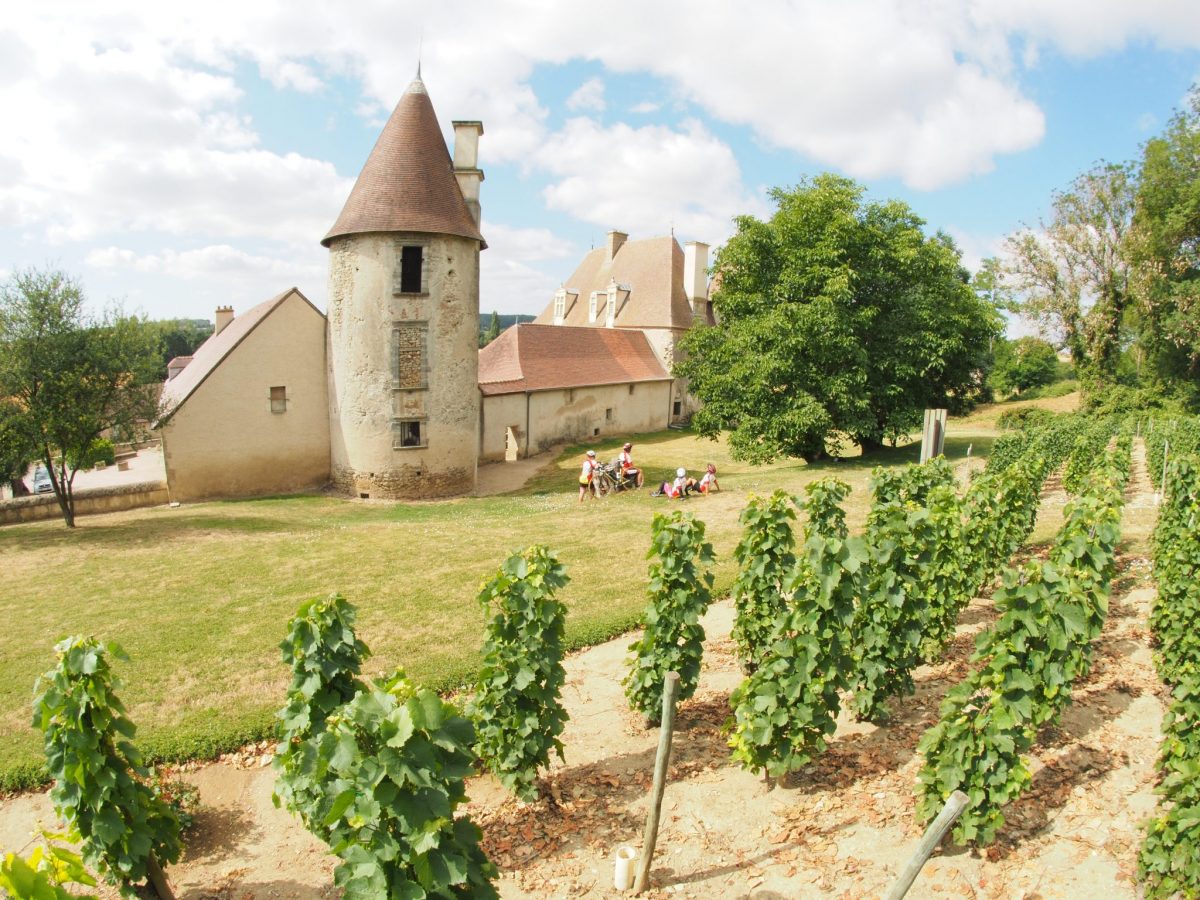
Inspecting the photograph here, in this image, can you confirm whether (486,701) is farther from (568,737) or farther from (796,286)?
(796,286)

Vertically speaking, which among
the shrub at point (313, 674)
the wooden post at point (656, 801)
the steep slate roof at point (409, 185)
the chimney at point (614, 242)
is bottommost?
the wooden post at point (656, 801)

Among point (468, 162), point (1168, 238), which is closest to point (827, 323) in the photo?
point (468, 162)

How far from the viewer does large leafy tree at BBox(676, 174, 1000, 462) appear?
21.7m

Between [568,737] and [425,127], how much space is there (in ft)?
63.8

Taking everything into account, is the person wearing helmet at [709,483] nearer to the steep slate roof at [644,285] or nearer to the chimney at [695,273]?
the steep slate roof at [644,285]

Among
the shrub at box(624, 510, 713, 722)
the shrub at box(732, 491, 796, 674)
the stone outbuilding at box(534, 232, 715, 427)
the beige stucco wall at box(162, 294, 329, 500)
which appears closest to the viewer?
the shrub at box(624, 510, 713, 722)

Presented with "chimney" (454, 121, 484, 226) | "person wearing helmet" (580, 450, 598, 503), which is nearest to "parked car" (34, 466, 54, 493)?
"chimney" (454, 121, 484, 226)

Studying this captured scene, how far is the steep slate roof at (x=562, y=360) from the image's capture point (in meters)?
30.3

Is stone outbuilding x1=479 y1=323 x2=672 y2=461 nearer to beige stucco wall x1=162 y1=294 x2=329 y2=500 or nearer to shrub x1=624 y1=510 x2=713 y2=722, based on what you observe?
beige stucco wall x1=162 y1=294 x2=329 y2=500

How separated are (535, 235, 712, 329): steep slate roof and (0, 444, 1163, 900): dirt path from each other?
110ft

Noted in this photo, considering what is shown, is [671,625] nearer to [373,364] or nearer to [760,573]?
[760,573]

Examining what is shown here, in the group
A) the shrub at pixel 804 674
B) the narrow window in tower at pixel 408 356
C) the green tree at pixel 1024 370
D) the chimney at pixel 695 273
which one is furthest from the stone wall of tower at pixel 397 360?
the green tree at pixel 1024 370

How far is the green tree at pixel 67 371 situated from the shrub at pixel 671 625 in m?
14.6

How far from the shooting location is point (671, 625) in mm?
7230
